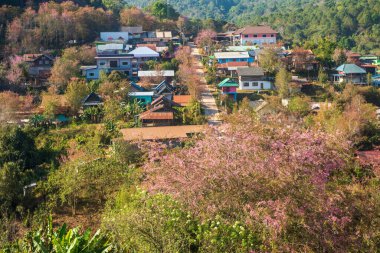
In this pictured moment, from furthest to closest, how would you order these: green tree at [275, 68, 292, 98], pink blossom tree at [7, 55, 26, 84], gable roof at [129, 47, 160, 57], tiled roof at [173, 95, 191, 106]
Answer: gable roof at [129, 47, 160, 57], pink blossom tree at [7, 55, 26, 84], green tree at [275, 68, 292, 98], tiled roof at [173, 95, 191, 106]

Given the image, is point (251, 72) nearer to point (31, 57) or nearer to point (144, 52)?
point (144, 52)

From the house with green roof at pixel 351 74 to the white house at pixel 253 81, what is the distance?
534cm

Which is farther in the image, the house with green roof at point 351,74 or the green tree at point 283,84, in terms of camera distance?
the house with green roof at point 351,74

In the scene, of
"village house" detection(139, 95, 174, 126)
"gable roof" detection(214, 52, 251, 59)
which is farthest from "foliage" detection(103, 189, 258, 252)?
"gable roof" detection(214, 52, 251, 59)

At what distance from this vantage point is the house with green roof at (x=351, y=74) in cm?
2517

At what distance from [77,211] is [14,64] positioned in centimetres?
1712

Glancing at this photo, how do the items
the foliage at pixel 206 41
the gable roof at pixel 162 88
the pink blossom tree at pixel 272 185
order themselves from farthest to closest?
the foliage at pixel 206 41 → the gable roof at pixel 162 88 → the pink blossom tree at pixel 272 185

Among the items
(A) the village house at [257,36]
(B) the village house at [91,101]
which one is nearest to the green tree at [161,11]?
(A) the village house at [257,36]

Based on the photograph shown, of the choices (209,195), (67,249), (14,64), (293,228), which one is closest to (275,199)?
(293,228)

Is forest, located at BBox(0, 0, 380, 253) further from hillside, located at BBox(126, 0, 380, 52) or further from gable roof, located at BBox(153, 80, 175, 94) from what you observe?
hillside, located at BBox(126, 0, 380, 52)

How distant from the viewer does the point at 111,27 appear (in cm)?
3672

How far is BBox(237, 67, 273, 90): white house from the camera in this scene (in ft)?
77.6

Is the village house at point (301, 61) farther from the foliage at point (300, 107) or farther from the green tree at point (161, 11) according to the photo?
the green tree at point (161, 11)

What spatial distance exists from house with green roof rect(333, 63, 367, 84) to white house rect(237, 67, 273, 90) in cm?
534
